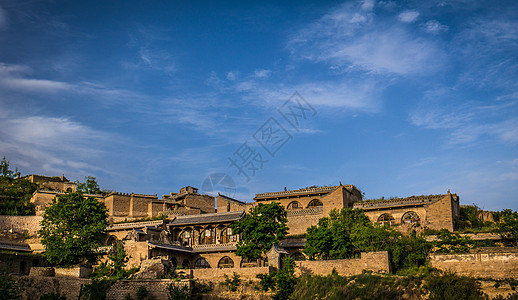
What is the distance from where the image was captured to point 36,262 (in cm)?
4734

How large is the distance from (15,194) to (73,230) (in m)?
18.5

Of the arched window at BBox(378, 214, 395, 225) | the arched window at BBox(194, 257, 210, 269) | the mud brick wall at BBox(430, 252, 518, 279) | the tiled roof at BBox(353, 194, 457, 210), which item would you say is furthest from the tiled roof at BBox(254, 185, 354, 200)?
the mud brick wall at BBox(430, 252, 518, 279)

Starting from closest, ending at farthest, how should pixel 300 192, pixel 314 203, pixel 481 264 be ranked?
pixel 481 264 < pixel 314 203 < pixel 300 192

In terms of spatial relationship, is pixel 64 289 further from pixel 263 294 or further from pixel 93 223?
pixel 263 294

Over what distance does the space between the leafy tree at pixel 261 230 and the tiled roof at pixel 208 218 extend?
522cm

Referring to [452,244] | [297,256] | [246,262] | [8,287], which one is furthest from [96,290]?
[452,244]

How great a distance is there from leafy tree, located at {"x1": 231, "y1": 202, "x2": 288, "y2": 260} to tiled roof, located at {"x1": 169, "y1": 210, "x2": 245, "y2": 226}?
5223 millimetres

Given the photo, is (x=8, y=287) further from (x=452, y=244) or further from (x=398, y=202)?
(x=398, y=202)

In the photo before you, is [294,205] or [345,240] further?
[294,205]

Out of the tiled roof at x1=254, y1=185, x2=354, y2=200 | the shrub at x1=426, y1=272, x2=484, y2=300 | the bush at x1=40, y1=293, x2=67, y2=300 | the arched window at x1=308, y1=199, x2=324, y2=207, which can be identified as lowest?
the bush at x1=40, y1=293, x2=67, y2=300

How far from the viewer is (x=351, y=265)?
127ft

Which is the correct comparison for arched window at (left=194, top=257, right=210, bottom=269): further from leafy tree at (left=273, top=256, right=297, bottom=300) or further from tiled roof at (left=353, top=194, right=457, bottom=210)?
tiled roof at (left=353, top=194, right=457, bottom=210)

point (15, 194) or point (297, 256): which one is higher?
point (15, 194)

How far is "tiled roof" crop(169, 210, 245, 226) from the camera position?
5075cm
